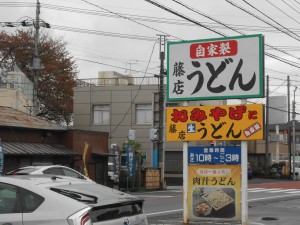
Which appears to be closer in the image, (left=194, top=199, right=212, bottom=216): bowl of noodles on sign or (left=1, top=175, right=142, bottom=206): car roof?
(left=1, top=175, right=142, bottom=206): car roof

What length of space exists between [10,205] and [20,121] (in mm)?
22344

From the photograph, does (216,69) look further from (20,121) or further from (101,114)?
(101,114)

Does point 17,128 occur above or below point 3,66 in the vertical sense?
below

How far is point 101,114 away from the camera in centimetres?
4584

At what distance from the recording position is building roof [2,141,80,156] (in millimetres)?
24831

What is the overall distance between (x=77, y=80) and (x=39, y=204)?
4390cm

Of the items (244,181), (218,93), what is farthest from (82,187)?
(218,93)

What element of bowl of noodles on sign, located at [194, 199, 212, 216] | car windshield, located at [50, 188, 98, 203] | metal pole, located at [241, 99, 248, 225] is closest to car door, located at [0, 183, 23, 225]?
car windshield, located at [50, 188, 98, 203]

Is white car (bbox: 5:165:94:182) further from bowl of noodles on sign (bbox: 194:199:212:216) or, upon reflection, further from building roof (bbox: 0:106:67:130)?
building roof (bbox: 0:106:67:130)

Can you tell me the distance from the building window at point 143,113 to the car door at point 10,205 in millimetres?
38222

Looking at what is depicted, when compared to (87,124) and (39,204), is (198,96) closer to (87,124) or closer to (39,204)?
(39,204)

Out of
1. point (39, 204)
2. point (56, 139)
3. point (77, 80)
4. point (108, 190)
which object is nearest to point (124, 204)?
point (108, 190)

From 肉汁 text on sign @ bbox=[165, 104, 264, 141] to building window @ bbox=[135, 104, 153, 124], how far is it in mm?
31835

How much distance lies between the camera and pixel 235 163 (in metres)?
11.9
